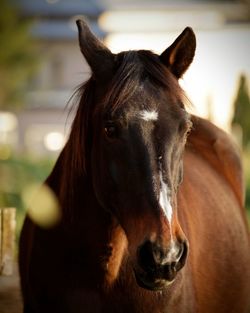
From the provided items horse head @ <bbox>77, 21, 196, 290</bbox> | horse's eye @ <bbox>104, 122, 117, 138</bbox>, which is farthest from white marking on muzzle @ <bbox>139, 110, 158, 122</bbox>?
horse's eye @ <bbox>104, 122, 117, 138</bbox>

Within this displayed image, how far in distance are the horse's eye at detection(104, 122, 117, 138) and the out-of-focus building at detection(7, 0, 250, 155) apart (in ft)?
97.8

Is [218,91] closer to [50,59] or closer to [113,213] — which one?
[50,59]

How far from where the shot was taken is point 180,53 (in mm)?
3205

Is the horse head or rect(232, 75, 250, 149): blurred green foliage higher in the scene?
the horse head

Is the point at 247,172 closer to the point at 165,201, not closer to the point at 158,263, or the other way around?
the point at 165,201

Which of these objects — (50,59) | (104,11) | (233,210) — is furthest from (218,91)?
(233,210)

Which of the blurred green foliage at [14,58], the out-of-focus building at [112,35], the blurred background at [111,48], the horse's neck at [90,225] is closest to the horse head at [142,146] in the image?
the horse's neck at [90,225]

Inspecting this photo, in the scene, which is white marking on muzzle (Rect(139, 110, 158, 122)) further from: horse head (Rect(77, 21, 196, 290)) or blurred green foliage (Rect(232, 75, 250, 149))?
blurred green foliage (Rect(232, 75, 250, 149))

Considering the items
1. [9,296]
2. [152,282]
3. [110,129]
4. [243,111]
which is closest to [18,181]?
[9,296]

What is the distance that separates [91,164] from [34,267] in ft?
2.18

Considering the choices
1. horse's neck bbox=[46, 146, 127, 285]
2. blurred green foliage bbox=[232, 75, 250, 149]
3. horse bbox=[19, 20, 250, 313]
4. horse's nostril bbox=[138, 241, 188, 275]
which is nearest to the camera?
horse's nostril bbox=[138, 241, 188, 275]

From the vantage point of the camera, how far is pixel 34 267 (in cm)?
339

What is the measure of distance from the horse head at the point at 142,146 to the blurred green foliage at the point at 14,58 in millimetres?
22540

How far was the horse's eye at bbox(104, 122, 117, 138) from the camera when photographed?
2869 millimetres
